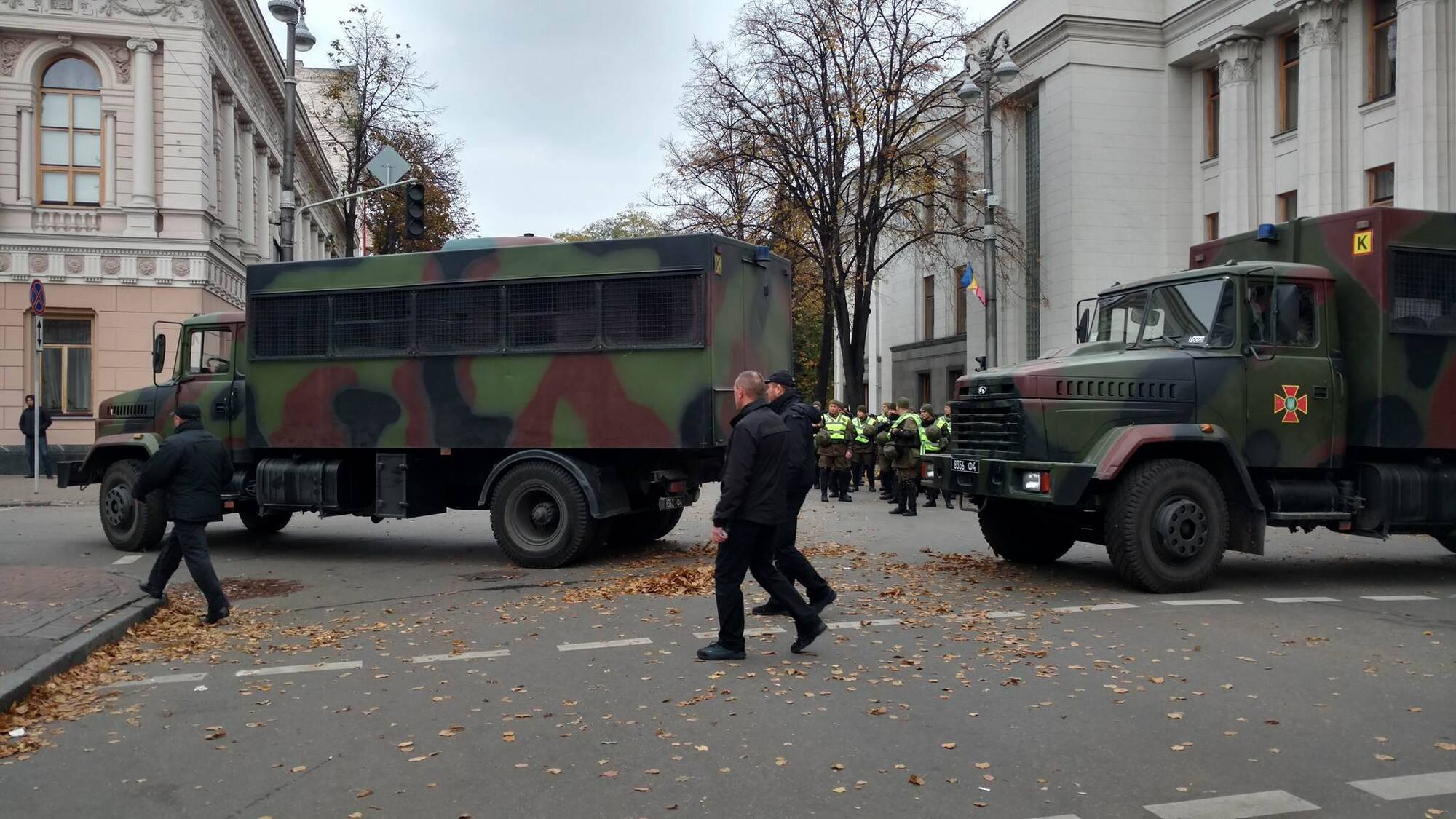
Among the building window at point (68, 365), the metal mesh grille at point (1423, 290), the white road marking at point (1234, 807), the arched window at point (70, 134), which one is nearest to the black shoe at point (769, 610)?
the white road marking at point (1234, 807)

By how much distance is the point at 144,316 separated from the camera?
2786 cm

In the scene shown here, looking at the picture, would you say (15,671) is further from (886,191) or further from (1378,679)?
(886,191)

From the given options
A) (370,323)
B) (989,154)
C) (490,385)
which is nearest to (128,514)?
(370,323)

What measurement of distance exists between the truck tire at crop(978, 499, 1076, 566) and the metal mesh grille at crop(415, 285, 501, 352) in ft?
16.5

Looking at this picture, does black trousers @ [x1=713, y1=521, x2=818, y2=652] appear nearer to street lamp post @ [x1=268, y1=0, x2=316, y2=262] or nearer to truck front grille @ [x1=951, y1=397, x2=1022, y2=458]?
truck front grille @ [x1=951, y1=397, x2=1022, y2=458]

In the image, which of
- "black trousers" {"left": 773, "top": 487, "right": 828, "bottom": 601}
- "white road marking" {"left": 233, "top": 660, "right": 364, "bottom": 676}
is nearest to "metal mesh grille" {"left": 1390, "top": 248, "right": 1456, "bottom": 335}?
"black trousers" {"left": 773, "top": 487, "right": 828, "bottom": 601}

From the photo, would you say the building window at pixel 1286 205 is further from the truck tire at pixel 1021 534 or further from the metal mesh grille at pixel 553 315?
the metal mesh grille at pixel 553 315

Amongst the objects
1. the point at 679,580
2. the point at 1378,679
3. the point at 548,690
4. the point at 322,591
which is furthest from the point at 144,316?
the point at 1378,679

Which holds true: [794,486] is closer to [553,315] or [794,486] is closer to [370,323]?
[553,315]

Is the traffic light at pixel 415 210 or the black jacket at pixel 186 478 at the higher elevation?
the traffic light at pixel 415 210

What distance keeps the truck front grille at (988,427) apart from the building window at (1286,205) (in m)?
21.3

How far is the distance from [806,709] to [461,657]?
248 cm

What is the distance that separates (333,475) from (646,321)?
12.6 feet

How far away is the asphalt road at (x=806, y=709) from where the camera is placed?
4754 mm
